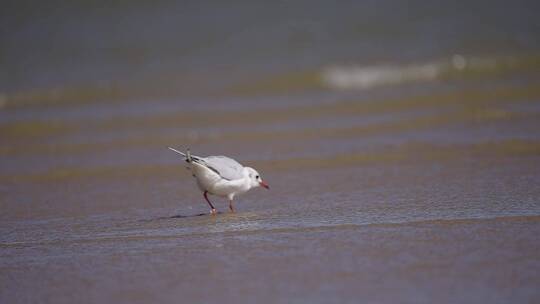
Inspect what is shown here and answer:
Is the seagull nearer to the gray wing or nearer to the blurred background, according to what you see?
the gray wing

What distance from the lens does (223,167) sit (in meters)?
5.92

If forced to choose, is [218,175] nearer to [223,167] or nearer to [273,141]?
[223,167]

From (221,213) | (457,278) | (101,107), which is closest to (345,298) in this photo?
(457,278)

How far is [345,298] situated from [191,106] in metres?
8.96

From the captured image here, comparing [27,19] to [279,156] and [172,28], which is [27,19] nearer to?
[172,28]

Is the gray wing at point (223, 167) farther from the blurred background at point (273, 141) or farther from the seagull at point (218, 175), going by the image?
the blurred background at point (273, 141)

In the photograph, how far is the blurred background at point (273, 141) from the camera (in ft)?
13.5

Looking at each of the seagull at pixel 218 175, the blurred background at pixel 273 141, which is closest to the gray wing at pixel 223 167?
the seagull at pixel 218 175

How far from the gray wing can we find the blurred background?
31 centimetres

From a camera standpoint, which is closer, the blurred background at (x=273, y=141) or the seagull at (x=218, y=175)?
the blurred background at (x=273, y=141)

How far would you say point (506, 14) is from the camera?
14.1 m

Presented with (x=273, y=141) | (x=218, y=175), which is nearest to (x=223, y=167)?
(x=218, y=175)

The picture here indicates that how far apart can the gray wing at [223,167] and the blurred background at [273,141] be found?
1.03 feet

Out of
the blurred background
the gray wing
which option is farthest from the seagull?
the blurred background
